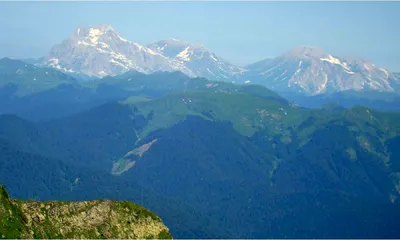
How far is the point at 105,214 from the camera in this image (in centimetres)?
16738

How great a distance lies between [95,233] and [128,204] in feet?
48.4

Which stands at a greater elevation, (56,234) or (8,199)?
(8,199)

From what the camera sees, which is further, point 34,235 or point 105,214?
point 105,214

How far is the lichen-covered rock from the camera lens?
5915 inches

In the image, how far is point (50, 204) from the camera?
161625 millimetres

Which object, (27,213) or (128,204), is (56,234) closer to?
(27,213)

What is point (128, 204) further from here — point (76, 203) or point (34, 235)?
point (34, 235)

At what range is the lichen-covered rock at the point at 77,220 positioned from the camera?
493ft

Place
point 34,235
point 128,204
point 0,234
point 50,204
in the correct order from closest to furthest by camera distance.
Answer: point 0,234
point 34,235
point 50,204
point 128,204

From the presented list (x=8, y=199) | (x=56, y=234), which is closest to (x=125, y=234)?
(x=56, y=234)

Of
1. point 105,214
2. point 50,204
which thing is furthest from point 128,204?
point 50,204

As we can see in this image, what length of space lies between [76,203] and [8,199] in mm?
20318

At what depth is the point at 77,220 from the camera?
533 feet

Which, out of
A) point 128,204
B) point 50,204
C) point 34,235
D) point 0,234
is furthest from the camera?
point 128,204
